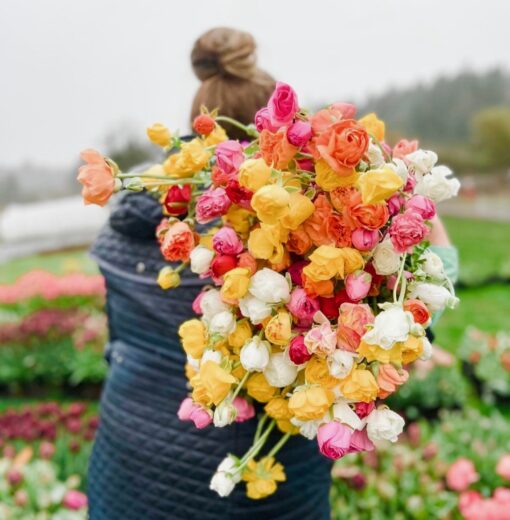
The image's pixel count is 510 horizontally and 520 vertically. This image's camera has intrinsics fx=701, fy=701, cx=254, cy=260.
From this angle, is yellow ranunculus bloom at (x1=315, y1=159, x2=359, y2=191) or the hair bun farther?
the hair bun

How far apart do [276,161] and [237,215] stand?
124mm

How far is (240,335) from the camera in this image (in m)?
0.97

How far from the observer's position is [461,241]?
10.8m

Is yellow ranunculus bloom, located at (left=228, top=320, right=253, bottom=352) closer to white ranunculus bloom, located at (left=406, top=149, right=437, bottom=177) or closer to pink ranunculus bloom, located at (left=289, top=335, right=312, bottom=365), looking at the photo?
pink ranunculus bloom, located at (left=289, top=335, right=312, bottom=365)

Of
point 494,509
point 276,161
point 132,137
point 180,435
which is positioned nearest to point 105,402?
point 180,435

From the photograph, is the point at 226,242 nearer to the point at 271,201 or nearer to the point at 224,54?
the point at 271,201

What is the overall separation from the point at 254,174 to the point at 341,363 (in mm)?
262

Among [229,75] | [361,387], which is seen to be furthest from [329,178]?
[229,75]

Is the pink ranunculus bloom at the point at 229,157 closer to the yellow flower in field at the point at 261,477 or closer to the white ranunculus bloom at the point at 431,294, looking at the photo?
the white ranunculus bloom at the point at 431,294

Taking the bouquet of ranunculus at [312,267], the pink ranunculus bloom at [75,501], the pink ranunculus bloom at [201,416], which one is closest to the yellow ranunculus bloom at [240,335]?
the bouquet of ranunculus at [312,267]

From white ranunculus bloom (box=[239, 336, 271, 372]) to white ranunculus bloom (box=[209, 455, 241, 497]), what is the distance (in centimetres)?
18

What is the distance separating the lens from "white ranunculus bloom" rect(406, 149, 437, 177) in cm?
98

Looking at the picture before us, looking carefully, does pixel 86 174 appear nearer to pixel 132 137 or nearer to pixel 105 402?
pixel 105 402

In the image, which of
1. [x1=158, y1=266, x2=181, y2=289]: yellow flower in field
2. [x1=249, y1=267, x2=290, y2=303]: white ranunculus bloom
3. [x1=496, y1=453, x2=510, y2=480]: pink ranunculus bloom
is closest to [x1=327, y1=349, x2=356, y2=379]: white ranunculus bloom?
[x1=249, y1=267, x2=290, y2=303]: white ranunculus bloom
